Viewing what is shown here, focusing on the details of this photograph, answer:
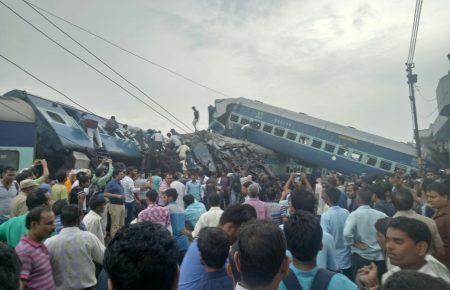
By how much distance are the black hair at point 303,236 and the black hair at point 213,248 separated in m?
0.52

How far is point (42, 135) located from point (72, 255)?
7.53m

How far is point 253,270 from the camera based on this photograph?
187 cm

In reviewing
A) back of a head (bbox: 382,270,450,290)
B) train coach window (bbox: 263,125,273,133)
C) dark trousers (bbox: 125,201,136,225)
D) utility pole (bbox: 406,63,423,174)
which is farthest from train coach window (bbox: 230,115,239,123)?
back of a head (bbox: 382,270,450,290)

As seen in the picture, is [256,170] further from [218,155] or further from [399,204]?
[399,204]

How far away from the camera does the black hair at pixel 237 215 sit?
3.32 m

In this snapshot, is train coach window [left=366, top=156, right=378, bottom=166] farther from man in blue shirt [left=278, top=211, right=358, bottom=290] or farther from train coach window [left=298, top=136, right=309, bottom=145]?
man in blue shirt [left=278, top=211, right=358, bottom=290]

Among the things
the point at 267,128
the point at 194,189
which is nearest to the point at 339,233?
the point at 194,189

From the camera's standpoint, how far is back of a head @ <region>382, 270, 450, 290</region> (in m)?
1.32

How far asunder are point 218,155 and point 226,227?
13.0 m

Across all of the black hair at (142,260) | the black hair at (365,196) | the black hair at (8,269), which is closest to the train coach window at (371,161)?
the black hair at (365,196)

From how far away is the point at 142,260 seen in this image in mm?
1521

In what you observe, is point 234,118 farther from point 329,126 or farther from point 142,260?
point 142,260

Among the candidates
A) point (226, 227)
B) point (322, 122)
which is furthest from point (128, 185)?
point (322, 122)

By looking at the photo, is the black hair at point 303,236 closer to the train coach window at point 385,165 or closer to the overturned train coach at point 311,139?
the overturned train coach at point 311,139
